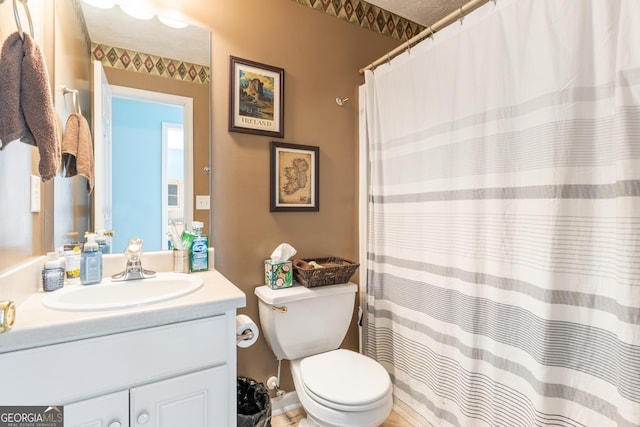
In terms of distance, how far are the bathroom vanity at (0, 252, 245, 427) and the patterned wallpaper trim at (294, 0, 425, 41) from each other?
1732mm

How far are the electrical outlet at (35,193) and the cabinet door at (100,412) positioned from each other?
64cm

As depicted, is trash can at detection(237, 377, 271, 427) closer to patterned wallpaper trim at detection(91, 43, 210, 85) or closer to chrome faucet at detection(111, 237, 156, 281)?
chrome faucet at detection(111, 237, 156, 281)

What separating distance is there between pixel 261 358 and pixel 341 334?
452 millimetres

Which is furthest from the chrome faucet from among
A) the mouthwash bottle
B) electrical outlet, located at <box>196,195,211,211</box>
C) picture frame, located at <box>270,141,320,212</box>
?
picture frame, located at <box>270,141,320,212</box>

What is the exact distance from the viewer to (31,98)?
28.5 inches

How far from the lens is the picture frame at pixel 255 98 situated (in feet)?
4.99

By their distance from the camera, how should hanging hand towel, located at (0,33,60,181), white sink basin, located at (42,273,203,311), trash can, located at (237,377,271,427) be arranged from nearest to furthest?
1. hanging hand towel, located at (0,33,60,181)
2. white sink basin, located at (42,273,203,311)
3. trash can, located at (237,377,271,427)

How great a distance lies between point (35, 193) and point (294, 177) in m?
1.08

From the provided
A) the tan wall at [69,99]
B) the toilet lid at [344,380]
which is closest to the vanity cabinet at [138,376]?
the toilet lid at [344,380]

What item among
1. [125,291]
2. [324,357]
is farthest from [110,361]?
[324,357]

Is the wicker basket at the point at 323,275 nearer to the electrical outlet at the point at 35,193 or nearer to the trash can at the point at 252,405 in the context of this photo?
the trash can at the point at 252,405

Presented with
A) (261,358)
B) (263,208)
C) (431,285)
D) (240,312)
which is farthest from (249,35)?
(261,358)

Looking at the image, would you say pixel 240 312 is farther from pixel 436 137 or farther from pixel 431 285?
pixel 436 137

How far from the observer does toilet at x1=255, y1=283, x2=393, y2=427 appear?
3.83 feet
